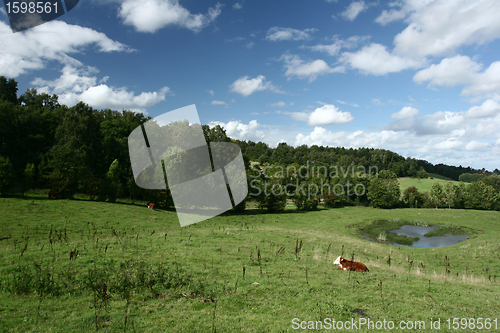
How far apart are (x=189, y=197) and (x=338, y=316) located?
34.6m

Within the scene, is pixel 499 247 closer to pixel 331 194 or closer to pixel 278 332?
pixel 278 332

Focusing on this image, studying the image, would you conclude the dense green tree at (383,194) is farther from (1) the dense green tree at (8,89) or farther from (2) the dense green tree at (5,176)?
(1) the dense green tree at (8,89)

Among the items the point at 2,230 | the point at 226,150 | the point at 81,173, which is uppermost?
the point at 226,150

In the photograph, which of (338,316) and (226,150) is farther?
(226,150)

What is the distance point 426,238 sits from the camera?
33.2 m

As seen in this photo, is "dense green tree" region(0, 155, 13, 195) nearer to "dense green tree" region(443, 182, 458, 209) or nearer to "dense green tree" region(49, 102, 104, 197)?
"dense green tree" region(49, 102, 104, 197)

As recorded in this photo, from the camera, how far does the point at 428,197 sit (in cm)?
7025

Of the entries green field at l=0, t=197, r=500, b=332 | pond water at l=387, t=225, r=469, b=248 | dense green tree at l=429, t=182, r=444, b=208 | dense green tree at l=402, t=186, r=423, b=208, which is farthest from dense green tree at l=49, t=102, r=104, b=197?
dense green tree at l=429, t=182, r=444, b=208

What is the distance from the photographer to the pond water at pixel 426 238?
2952 cm

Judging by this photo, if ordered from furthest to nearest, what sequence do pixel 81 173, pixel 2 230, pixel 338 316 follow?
pixel 81 173, pixel 2 230, pixel 338 316

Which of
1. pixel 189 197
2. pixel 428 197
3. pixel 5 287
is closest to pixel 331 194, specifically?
pixel 428 197

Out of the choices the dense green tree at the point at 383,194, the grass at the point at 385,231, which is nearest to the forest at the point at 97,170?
the dense green tree at the point at 383,194

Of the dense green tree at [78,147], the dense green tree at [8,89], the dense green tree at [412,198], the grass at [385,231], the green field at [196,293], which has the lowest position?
the grass at [385,231]

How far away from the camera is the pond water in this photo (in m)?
29.5
